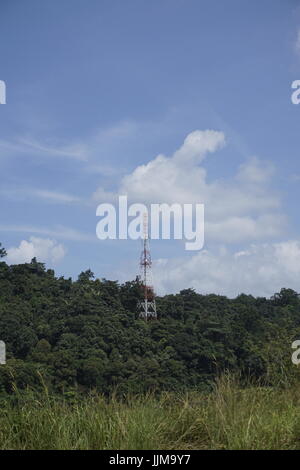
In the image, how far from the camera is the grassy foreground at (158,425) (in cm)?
362

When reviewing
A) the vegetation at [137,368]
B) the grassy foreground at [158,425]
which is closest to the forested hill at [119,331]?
the vegetation at [137,368]

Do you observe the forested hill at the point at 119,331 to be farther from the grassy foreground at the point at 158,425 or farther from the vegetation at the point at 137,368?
the grassy foreground at the point at 158,425

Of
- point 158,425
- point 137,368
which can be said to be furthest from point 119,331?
A: point 158,425

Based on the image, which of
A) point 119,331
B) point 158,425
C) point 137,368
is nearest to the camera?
point 158,425

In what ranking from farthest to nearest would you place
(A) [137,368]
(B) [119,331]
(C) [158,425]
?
(B) [119,331], (A) [137,368], (C) [158,425]

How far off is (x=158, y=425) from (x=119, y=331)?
39966 mm

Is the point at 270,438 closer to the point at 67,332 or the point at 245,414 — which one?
the point at 245,414

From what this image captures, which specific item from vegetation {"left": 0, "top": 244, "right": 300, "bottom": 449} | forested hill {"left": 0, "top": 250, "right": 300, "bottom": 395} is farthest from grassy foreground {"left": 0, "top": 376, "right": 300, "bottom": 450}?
forested hill {"left": 0, "top": 250, "right": 300, "bottom": 395}

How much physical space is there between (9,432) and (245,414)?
63.7 inches

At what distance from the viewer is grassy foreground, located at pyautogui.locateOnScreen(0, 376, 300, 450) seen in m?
3.62

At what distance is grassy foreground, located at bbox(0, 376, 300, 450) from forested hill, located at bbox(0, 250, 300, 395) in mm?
22096

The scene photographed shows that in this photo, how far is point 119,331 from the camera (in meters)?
43.3

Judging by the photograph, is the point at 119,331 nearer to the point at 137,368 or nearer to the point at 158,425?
the point at 137,368
